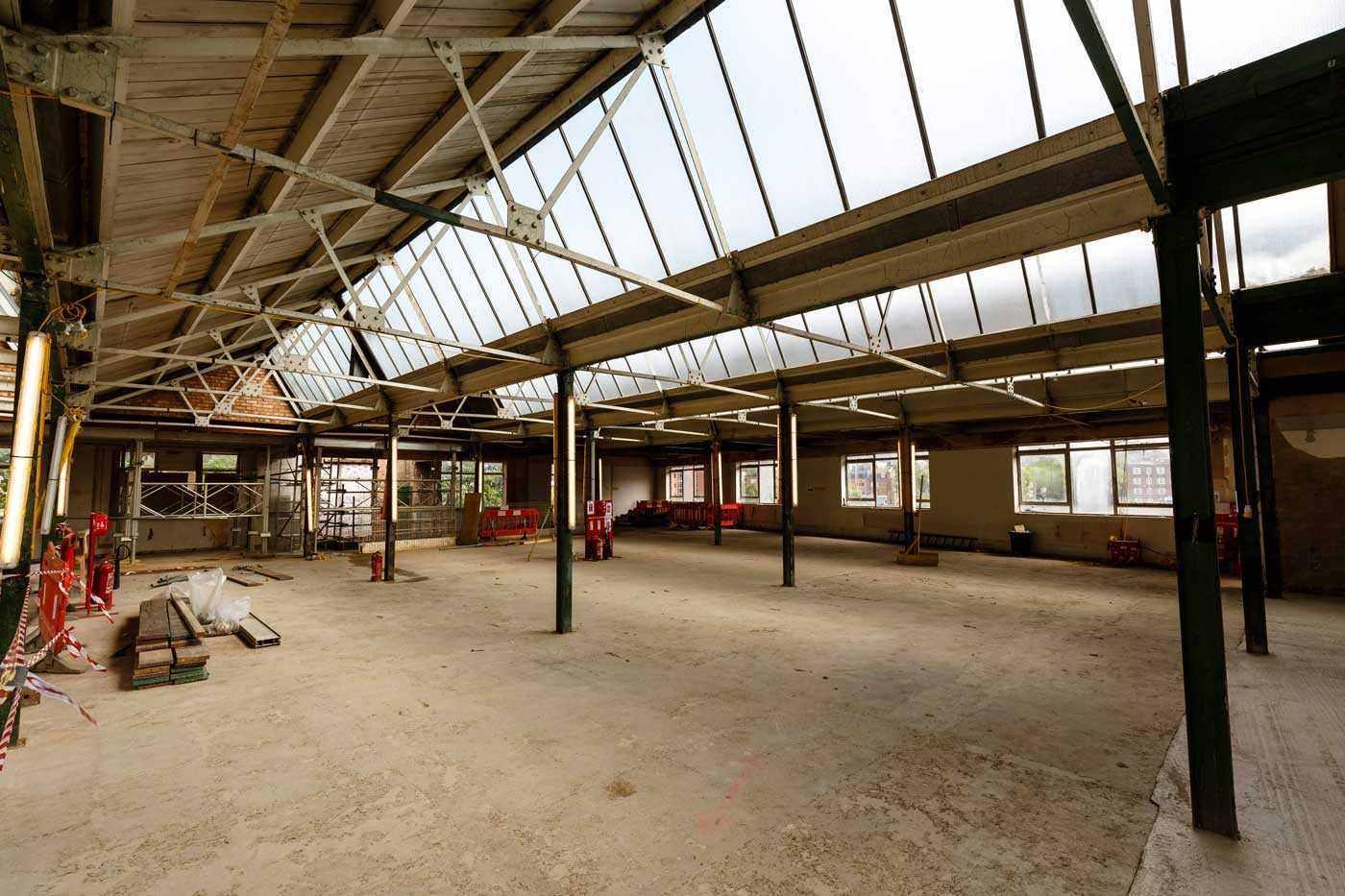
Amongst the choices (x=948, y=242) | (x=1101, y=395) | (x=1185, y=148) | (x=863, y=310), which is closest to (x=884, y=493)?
(x=1101, y=395)

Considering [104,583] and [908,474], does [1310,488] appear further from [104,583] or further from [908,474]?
[104,583]

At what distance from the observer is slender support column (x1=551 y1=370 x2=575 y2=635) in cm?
1015

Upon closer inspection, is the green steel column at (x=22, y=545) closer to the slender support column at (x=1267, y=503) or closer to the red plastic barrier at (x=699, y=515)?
the slender support column at (x=1267, y=503)

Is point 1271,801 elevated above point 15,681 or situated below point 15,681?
below

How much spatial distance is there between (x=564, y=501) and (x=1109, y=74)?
8987 mm

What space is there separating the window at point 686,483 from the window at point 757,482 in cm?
328

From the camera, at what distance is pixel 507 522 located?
26.0m

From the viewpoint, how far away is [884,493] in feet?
91.4

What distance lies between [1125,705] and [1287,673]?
3.23 m

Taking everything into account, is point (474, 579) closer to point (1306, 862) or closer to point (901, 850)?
point (901, 850)

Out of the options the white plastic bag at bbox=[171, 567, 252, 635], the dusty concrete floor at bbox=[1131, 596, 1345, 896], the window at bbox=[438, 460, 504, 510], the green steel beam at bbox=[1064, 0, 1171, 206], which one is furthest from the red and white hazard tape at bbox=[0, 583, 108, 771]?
the window at bbox=[438, 460, 504, 510]

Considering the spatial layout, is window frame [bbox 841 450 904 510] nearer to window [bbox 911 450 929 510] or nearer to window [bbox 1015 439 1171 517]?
window [bbox 911 450 929 510]

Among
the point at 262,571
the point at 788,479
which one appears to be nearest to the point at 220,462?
the point at 262,571

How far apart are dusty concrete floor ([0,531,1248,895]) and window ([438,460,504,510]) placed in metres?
17.1
